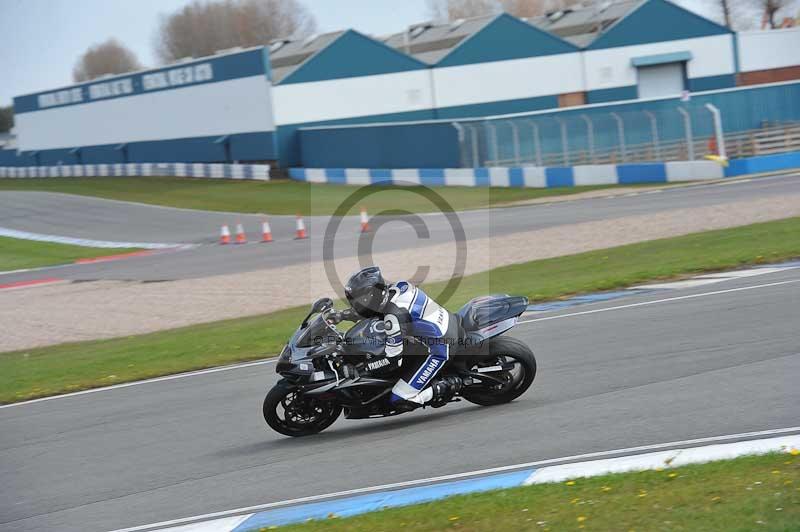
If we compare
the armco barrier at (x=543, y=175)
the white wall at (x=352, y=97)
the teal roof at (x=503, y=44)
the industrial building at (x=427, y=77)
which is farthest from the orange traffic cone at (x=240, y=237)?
the teal roof at (x=503, y=44)

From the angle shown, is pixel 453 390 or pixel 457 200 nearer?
pixel 453 390

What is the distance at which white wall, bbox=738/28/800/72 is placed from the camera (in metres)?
57.6

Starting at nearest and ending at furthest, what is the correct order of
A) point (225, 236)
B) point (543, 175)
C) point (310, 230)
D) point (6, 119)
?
1. point (225, 236)
2. point (310, 230)
3. point (543, 175)
4. point (6, 119)

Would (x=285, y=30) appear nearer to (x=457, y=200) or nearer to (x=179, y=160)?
(x=179, y=160)

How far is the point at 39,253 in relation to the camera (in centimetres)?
3300

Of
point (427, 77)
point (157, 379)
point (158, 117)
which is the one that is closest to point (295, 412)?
point (157, 379)

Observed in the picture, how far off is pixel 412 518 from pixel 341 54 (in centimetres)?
4655

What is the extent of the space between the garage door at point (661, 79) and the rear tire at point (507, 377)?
49704mm

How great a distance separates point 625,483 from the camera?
21.4 feet

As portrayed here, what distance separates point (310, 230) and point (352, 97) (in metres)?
22.0

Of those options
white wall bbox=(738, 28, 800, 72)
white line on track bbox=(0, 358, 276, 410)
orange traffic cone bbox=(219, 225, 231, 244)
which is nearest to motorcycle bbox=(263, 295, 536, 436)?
white line on track bbox=(0, 358, 276, 410)

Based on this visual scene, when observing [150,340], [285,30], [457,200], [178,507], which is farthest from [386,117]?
[285,30]

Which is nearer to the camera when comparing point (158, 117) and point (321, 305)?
point (321, 305)

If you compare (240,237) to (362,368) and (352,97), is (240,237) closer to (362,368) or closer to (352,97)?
(362,368)
